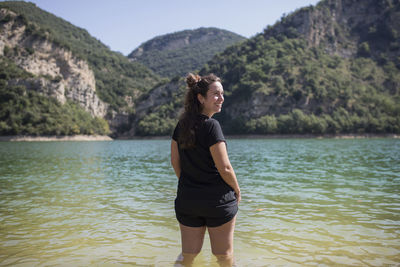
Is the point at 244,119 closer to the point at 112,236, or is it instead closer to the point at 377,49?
the point at 377,49

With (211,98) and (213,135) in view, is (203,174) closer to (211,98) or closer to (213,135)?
(213,135)

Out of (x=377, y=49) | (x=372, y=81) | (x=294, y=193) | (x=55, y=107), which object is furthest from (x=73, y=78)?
(x=294, y=193)

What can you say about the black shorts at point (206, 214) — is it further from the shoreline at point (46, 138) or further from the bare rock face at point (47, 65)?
the bare rock face at point (47, 65)

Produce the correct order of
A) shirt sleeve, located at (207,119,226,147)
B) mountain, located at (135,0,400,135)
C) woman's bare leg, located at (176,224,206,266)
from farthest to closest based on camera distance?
mountain, located at (135,0,400,135) → woman's bare leg, located at (176,224,206,266) → shirt sleeve, located at (207,119,226,147)

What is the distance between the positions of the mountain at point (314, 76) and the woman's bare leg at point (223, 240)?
4603 inches

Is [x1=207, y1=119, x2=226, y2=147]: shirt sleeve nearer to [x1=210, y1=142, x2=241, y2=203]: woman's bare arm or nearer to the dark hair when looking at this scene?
[x1=210, y1=142, x2=241, y2=203]: woman's bare arm

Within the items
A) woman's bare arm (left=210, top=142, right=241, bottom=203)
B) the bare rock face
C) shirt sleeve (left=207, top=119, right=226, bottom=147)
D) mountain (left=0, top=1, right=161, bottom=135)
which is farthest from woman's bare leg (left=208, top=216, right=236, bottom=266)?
the bare rock face

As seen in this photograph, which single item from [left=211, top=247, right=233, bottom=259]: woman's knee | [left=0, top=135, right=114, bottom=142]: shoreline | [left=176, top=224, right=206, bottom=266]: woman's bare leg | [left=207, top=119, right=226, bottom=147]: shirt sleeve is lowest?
[left=0, top=135, right=114, bottom=142]: shoreline

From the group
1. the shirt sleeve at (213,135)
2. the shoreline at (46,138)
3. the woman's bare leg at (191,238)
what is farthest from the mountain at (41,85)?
the shirt sleeve at (213,135)

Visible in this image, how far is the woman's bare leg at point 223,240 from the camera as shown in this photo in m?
4.11

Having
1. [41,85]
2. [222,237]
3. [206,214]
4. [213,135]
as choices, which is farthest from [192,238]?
[41,85]

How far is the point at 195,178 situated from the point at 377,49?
188 meters

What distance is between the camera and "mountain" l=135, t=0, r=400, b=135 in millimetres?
125125

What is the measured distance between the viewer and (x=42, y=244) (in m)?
6.62
